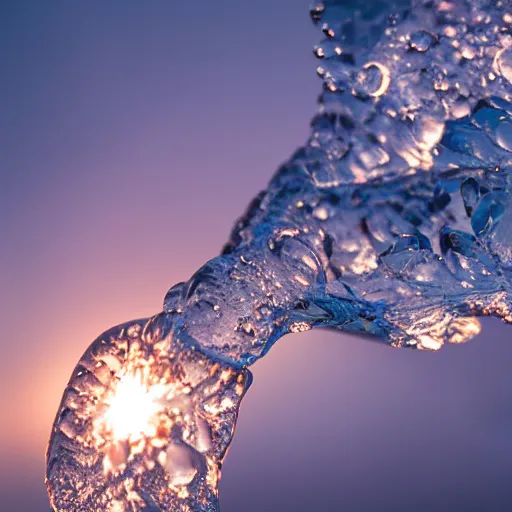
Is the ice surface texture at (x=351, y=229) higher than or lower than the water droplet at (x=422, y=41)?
lower

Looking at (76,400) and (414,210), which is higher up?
(414,210)

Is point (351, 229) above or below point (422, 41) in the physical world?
below

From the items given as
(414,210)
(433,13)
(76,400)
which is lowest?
(76,400)

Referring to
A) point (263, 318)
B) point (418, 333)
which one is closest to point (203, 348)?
point (263, 318)

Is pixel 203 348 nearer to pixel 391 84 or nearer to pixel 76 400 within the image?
pixel 76 400

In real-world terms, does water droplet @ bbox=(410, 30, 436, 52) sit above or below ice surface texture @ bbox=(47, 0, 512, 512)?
above

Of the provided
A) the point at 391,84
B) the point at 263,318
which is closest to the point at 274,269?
the point at 263,318

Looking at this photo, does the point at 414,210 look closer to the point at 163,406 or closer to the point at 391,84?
the point at 391,84
